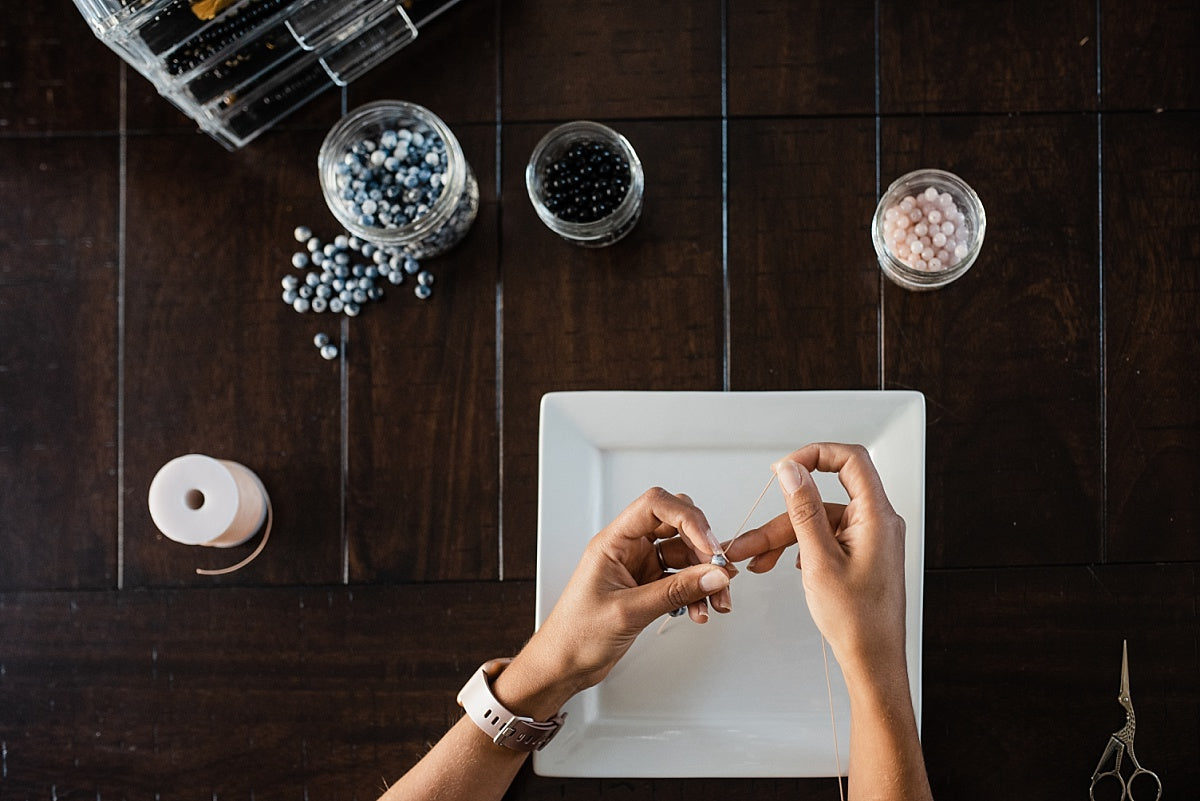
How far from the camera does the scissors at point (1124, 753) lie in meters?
1.16

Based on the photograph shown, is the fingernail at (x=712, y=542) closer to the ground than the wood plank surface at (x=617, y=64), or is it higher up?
closer to the ground

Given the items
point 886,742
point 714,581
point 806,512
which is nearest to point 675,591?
point 714,581

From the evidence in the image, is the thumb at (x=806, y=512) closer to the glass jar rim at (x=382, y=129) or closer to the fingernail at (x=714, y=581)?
the fingernail at (x=714, y=581)

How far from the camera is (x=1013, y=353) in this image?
46.8 inches

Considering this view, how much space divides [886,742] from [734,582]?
271mm

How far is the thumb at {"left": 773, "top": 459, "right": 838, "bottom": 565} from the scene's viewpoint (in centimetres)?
92

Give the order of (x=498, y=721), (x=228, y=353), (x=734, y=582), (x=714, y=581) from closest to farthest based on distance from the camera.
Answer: (x=714, y=581)
(x=498, y=721)
(x=734, y=582)
(x=228, y=353)

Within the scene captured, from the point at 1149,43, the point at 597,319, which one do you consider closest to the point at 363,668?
the point at 597,319

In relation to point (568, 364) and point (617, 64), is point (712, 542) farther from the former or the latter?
point (617, 64)

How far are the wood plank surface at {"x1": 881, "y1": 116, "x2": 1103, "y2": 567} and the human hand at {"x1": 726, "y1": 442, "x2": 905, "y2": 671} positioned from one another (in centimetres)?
27

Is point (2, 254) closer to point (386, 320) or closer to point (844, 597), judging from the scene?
point (386, 320)

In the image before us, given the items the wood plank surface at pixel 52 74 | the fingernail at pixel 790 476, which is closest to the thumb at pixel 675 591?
the fingernail at pixel 790 476

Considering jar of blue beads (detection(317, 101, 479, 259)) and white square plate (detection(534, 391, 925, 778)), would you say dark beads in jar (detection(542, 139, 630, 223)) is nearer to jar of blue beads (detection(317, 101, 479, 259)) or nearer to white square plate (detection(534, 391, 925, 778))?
jar of blue beads (detection(317, 101, 479, 259))

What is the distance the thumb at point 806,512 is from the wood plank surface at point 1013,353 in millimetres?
320
